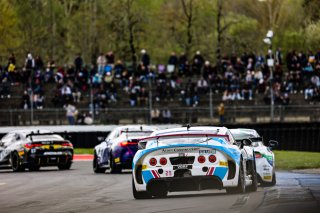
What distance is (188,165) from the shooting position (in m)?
17.1

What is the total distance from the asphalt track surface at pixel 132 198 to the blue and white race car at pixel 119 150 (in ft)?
7.74

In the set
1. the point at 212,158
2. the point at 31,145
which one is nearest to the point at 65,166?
the point at 31,145

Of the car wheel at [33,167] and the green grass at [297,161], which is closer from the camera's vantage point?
the green grass at [297,161]

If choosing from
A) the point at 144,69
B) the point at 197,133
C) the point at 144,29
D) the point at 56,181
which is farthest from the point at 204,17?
the point at 197,133

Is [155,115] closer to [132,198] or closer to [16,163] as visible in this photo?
[16,163]

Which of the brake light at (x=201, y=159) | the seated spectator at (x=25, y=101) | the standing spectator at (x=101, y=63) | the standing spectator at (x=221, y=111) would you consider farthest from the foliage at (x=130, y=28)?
the brake light at (x=201, y=159)

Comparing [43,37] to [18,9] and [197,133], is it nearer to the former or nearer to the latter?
[18,9]

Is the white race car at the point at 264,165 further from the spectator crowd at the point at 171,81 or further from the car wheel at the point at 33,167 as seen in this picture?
the spectator crowd at the point at 171,81

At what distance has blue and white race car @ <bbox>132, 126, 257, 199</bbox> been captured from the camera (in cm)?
1714

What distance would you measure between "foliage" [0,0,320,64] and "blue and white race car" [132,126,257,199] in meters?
49.9

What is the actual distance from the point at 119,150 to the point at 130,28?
45610 mm

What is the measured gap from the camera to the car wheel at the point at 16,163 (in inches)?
1292

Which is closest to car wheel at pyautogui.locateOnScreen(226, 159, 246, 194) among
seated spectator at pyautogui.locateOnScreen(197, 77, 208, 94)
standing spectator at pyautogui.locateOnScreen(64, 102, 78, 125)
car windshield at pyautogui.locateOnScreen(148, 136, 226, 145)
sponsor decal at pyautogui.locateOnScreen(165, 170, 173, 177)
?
car windshield at pyautogui.locateOnScreen(148, 136, 226, 145)

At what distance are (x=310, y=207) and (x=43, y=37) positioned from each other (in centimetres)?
6755
